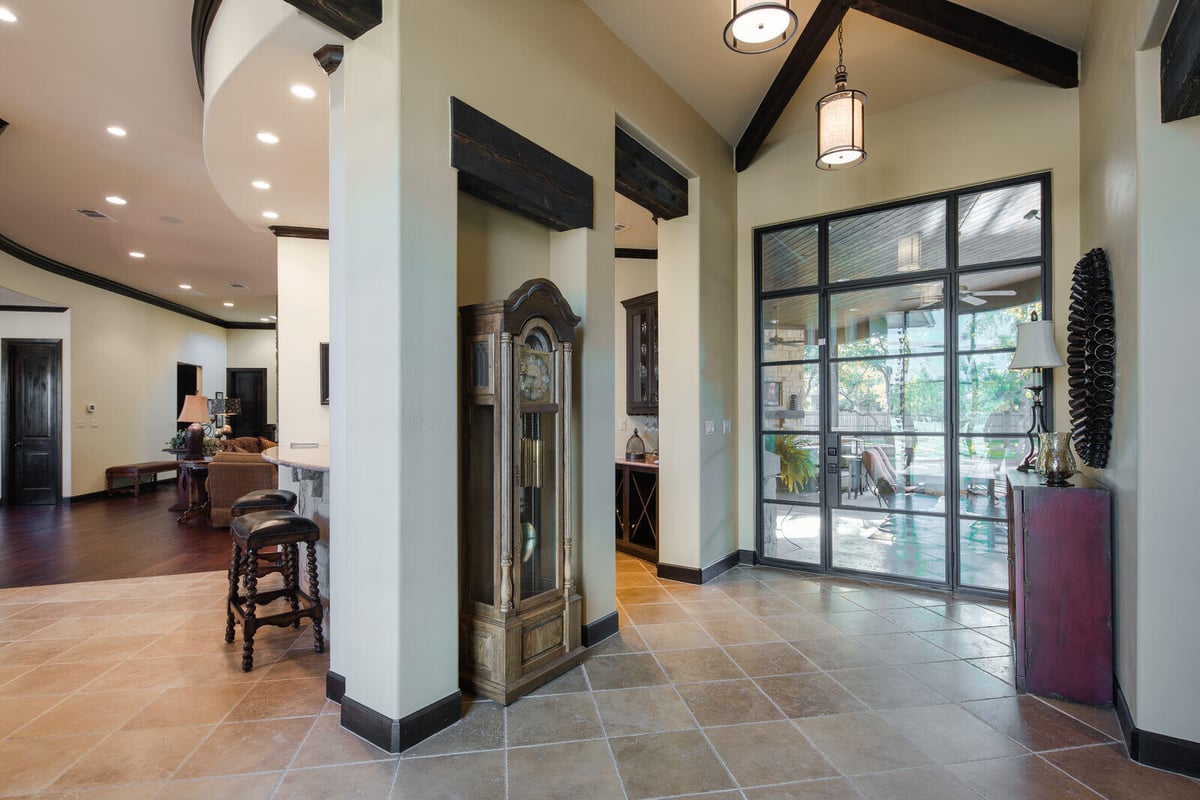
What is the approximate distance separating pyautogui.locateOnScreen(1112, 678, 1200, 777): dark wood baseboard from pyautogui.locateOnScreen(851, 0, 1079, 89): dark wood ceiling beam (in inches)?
142

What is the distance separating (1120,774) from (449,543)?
2.64 metres

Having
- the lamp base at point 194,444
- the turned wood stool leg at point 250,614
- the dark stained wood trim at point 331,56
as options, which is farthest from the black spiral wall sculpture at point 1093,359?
the lamp base at point 194,444

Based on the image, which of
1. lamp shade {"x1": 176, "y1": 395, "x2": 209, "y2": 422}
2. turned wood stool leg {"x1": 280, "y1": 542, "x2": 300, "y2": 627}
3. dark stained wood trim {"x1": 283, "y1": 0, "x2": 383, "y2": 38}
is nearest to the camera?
dark stained wood trim {"x1": 283, "y1": 0, "x2": 383, "y2": 38}

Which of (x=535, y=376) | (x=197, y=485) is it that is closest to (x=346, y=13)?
(x=535, y=376)

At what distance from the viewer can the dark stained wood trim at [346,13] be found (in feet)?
7.04

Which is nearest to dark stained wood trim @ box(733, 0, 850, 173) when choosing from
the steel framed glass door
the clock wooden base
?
the steel framed glass door

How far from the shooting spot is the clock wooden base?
2.55 meters

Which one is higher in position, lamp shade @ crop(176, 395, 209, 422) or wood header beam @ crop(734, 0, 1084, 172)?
wood header beam @ crop(734, 0, 1084, 172)

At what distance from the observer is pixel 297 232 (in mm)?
5918

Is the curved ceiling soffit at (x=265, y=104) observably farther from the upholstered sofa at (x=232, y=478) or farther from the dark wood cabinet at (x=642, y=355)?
the dark wood cabinet at (x=642, y=355)

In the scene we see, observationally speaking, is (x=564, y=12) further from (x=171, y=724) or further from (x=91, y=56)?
(x=171, y=724)

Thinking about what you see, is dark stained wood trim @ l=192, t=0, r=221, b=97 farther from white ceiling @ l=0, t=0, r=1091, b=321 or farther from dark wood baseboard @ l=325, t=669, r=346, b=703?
dark wood baseboard @ l=325, t=669, r=346, b=703

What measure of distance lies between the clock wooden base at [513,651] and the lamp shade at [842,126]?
9.60ft

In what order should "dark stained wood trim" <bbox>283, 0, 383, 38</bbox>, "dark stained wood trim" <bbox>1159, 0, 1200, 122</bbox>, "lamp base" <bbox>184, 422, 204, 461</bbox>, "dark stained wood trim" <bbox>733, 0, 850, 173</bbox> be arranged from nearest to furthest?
"dark stained wood trim" <bbox>1159, 0, 1200, 122</bbox> → "dark stained wood trim" <bbox>283, 0, 383, 38</bbox> → "dark stained wood trim" <bbox>733, 0, 850, 173</bbox> → "lamp base" <bbox>184, 422, 204, 461</bbox>
